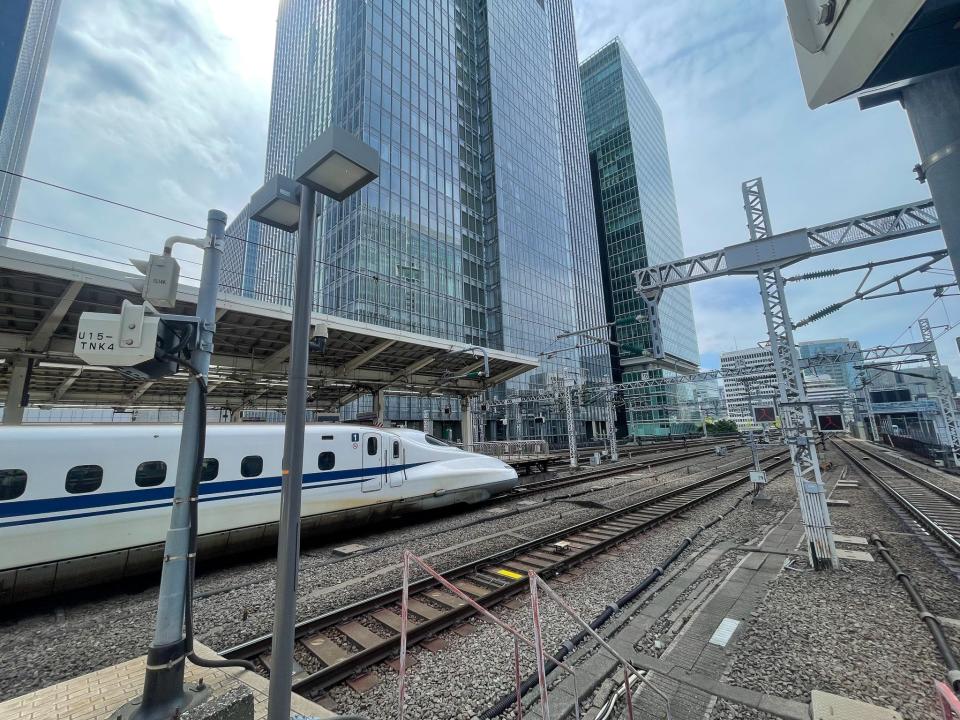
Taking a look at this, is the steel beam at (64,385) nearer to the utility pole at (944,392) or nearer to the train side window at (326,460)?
the train side window at (326,460)

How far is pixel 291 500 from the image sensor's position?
3164 millimetres

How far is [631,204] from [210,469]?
9830 centimetres

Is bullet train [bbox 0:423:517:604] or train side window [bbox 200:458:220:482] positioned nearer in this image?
bullet train [bbox 0:423:517:604]

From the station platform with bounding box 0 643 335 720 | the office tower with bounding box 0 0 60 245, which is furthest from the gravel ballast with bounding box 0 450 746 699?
the office tower with bounding box 0 0 60 245

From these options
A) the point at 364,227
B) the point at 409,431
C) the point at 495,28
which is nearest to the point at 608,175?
→ the point at 495,28

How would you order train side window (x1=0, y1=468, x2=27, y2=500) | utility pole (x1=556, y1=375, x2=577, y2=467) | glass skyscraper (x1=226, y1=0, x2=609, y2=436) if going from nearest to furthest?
train side window (x1=0, y1=468, x2=27, y2=500), utility pole (x1=556, y1=375, x2=577, y2=467), glass skyscraper (x1=226, y1=0, x2=609, y2=436)

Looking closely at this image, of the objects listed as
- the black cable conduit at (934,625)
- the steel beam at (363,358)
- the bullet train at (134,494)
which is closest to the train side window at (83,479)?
the bullet train at (134,494)

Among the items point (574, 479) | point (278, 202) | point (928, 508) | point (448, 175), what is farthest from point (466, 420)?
point (448, 175)

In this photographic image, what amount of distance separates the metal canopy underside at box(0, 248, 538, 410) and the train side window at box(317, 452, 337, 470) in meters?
3.86

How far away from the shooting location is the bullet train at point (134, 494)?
22.0 ft

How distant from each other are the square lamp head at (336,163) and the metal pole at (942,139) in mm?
3957

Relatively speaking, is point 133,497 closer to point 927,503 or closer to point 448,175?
point 927,503

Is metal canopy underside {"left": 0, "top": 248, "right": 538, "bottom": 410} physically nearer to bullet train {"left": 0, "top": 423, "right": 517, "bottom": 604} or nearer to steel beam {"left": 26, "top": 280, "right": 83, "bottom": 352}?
steel beam {"left": 26, "top": 280, "right": 83, "bottom": 352}

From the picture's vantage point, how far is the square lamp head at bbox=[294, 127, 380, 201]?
10.6 feet
